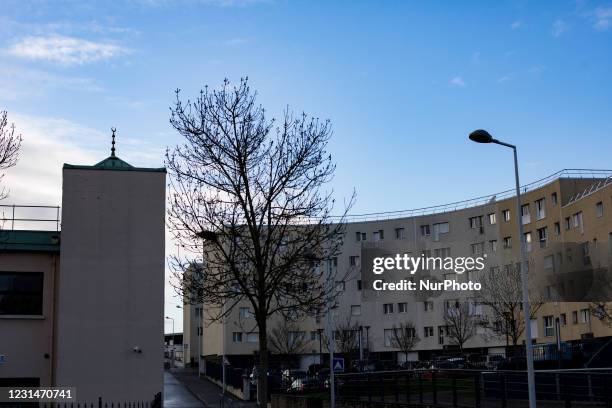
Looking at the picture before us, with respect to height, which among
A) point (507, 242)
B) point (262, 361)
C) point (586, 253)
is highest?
point (507, 242)

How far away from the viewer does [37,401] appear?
2391cm

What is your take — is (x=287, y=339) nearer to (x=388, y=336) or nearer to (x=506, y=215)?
(x=388, y=336)

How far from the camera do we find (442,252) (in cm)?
7925

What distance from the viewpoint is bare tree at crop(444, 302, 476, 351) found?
70.5m

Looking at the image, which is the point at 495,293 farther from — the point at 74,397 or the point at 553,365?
the point at 74,397

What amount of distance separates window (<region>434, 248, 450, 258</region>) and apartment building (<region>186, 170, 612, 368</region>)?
10cm

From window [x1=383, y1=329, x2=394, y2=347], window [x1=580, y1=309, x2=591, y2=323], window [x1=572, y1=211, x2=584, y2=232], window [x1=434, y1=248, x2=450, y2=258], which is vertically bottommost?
window [x1=383, y1=329, x2=394, y2=347]

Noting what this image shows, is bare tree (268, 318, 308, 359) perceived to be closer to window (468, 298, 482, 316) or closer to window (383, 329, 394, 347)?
window (383, 329, 394, 347)

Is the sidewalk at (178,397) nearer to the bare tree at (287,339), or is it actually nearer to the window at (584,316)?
the bare tree at (287,339)

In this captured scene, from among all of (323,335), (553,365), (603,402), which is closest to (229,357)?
(323,335)

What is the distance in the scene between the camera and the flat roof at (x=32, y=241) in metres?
24.4

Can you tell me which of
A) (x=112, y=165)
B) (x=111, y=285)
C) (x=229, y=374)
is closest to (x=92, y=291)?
(x=111, y=285)

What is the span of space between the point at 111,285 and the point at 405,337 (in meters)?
54.9

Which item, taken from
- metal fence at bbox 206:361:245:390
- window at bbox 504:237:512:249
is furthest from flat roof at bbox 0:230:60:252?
window at bbox 504:237:512:249
